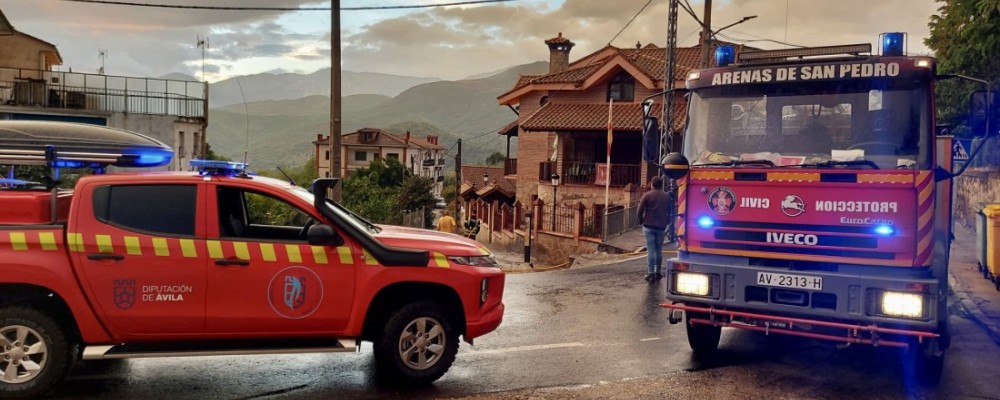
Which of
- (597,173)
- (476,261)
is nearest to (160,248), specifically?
(476,261)

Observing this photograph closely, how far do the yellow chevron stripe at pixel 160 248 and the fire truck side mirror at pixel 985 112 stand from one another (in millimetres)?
6529

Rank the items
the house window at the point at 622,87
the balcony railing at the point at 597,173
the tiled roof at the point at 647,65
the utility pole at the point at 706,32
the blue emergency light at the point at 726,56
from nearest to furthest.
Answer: the blue emergency light at the point at 726,56 < the utility pole at the point at 706,32 < the balcony railing at the point at 597,173 < the tiled roof at the point at 647,65 < the house window at the point at 622,87

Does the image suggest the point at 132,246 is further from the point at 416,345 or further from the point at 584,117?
the point at 584,117

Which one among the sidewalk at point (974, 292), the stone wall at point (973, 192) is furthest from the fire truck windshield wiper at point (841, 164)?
the stone wall at point (973, 192)

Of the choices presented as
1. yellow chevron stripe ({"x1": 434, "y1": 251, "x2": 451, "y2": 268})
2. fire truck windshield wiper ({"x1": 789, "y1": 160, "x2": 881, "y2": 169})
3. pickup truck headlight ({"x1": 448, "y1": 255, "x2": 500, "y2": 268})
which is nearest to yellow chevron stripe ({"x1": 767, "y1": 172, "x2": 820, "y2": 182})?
fire truck windshield wiper ({"x1": 789, "y1": 160, "x2": 881, "y2": 169})

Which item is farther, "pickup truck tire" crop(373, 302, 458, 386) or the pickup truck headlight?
the pickup truck headlight

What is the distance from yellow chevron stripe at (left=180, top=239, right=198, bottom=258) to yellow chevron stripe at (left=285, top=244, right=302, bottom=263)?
0.66 metres

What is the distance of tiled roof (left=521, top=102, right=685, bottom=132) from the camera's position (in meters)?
27.9

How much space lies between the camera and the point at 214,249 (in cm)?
555

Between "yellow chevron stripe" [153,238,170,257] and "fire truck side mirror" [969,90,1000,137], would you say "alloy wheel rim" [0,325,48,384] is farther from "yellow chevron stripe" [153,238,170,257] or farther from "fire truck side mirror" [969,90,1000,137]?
"fire truck side mirror" [969,90,1000,137]

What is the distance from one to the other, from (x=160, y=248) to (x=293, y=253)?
96 centimetres

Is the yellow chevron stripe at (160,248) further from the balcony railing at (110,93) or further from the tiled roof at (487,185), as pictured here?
the tiled roof at (487,185)

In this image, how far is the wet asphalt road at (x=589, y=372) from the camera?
19.1 feet

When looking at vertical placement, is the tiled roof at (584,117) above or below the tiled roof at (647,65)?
below
